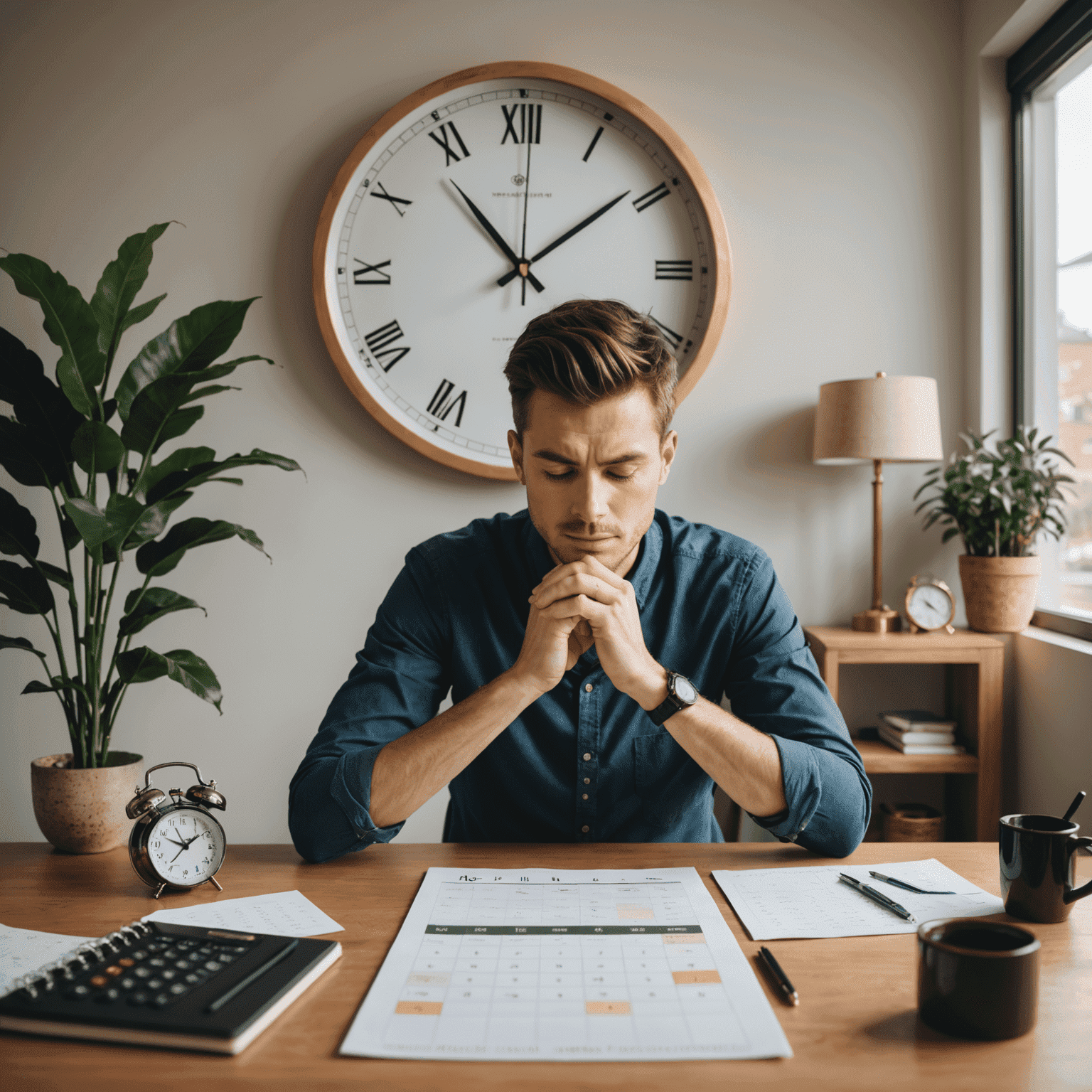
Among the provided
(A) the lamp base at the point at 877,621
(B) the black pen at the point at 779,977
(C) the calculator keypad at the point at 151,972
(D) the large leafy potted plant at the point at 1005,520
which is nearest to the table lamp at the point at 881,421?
(D) the large leafy potted plant at the point at 1005,520

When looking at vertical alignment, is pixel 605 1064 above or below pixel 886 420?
below

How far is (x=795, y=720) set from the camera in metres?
1.28

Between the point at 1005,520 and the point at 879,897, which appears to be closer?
the point at 879,897

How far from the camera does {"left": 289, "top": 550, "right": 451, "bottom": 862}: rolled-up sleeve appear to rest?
1.12 metres

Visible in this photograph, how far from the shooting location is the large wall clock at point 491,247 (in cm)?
233

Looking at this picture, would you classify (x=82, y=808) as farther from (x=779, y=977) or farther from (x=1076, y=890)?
(x=1076, y=890)

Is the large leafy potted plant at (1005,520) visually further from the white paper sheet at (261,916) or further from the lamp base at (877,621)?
the white paper sheet at (261,916)

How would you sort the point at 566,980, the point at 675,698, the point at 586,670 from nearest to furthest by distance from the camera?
the point at 566,980, the point at 675,698, the point at 586,670

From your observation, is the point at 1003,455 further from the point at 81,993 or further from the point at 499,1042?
the point at 81,993

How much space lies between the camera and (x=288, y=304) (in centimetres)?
240

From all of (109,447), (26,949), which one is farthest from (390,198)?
(26,949)

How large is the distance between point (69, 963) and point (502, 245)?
2035 millimetres

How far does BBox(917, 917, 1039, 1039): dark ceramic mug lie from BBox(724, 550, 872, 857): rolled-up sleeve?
436 mm

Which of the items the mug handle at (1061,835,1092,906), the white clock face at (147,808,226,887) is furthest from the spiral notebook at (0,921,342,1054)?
the mug handle at (1061,835,1092,906)
